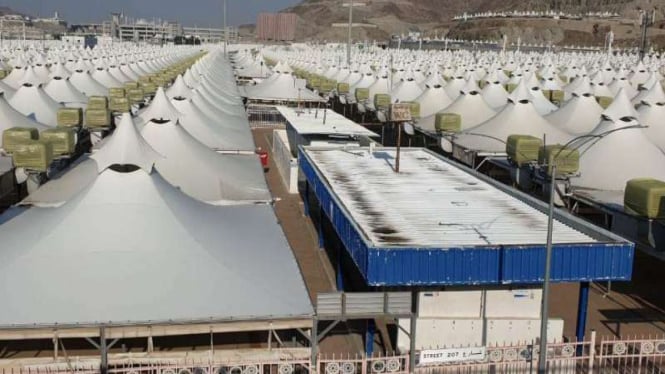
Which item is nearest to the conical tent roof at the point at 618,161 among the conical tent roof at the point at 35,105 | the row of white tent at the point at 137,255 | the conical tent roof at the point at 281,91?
the row of white tent at the point at 137,255

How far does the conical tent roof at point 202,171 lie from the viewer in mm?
22875

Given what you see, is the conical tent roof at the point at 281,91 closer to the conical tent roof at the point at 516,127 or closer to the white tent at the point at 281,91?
the white tent at the point at 281,91

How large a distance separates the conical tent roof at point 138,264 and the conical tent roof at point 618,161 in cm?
1282

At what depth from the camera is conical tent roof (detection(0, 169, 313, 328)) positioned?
1455cm

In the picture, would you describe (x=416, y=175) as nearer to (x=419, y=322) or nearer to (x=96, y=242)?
(x=419, y=322)

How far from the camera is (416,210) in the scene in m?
18.9

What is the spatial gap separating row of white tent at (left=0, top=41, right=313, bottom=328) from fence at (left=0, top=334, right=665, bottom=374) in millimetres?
870

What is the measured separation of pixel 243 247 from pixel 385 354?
3896mm

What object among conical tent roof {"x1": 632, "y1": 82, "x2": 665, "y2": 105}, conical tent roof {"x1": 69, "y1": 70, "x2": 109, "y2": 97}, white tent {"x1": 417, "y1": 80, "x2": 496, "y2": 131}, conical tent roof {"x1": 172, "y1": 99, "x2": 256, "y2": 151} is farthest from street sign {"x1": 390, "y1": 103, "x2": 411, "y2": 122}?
conical tent roof {"x1": 69, "y1": 70, "x2": 109, "y2": 97}

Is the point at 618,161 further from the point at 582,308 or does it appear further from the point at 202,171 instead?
the point at 202,171

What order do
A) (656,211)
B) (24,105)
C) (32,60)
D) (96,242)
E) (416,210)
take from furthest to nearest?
1. (32,60)
2. (24,105)
3. (656,211)
4. (416,210)
5. (96,242)

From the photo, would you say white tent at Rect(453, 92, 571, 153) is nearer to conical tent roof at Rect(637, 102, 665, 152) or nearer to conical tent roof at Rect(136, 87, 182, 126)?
conical tent roof at Rect(637, 102, 665, 152)

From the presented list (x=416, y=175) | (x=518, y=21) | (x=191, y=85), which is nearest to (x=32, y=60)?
(x=191, y=85)

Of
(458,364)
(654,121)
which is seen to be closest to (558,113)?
(654,121)
